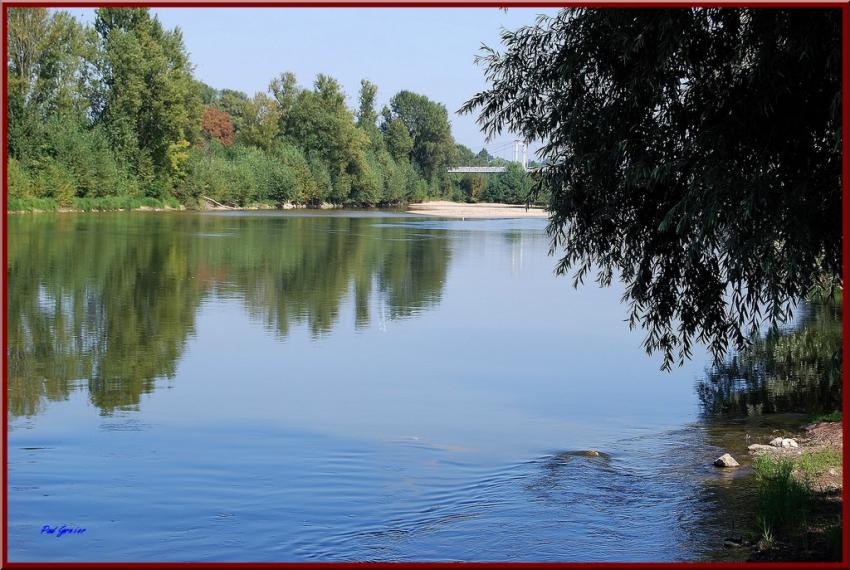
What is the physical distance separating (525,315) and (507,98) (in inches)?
616

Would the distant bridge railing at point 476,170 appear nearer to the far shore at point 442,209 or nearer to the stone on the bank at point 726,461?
the far shore at point 442,209

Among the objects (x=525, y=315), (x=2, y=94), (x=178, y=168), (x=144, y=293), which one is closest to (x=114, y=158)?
(x=178, y=168)

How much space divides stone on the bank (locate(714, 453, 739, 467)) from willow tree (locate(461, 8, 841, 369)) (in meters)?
1.25

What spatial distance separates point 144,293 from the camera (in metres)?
28.4

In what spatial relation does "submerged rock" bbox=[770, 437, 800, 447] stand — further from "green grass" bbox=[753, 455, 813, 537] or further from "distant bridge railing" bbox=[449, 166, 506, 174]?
"distant bridge railing" bbox=[449, 166, 506, 174]

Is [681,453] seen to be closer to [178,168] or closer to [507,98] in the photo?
[507,98]

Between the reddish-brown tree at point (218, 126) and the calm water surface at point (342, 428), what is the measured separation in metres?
91.2

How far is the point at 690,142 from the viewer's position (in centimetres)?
953

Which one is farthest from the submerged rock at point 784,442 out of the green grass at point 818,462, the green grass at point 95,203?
the green grass at point 95,203

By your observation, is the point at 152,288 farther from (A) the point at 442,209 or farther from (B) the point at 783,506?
(A) the point at 442,209

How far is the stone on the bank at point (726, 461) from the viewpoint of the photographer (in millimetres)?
11383

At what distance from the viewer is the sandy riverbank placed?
336ft
